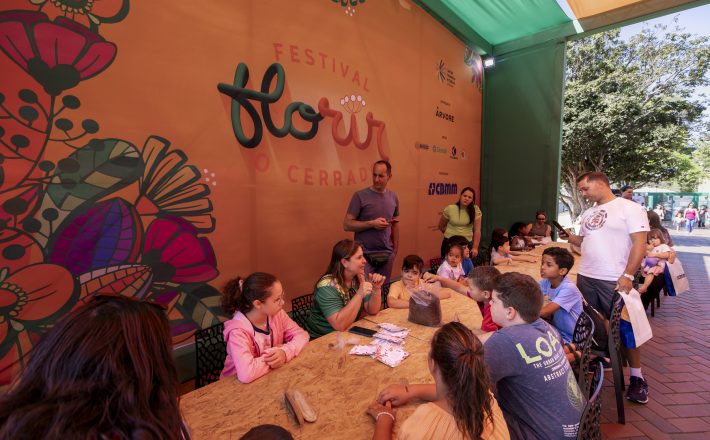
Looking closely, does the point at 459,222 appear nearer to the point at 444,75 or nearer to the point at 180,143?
the point at 444,75

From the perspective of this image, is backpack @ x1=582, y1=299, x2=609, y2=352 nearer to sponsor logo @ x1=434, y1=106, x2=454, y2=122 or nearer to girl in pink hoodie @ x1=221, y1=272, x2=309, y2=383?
girl in pink hoodie @ x1=221, y1=272, x2=309, y2=383

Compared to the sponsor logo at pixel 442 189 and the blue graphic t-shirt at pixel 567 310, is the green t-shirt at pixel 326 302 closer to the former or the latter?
the blue graphic t-shirt at pixel 567 310

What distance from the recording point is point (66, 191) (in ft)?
6.86

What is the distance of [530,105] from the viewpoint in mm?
6711

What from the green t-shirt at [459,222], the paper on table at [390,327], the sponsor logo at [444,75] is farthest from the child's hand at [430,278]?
the sponsor logo at [444,75]

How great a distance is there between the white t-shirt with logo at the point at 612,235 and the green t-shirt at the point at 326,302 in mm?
2028

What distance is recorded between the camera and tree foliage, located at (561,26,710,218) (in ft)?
36.9

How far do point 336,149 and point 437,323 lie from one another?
94.3 inches

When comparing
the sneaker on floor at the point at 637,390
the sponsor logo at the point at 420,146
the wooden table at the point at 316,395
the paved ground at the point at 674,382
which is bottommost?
the paved ground at the point at 674,382

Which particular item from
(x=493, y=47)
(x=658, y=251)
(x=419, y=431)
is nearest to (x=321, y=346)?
(x=419, y=431)

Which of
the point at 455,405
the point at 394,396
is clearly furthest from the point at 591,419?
the point at 394,396

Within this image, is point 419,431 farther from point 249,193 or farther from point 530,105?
point 530,105

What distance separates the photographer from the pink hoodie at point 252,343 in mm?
1495

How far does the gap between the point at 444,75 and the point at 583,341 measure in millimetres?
4888
